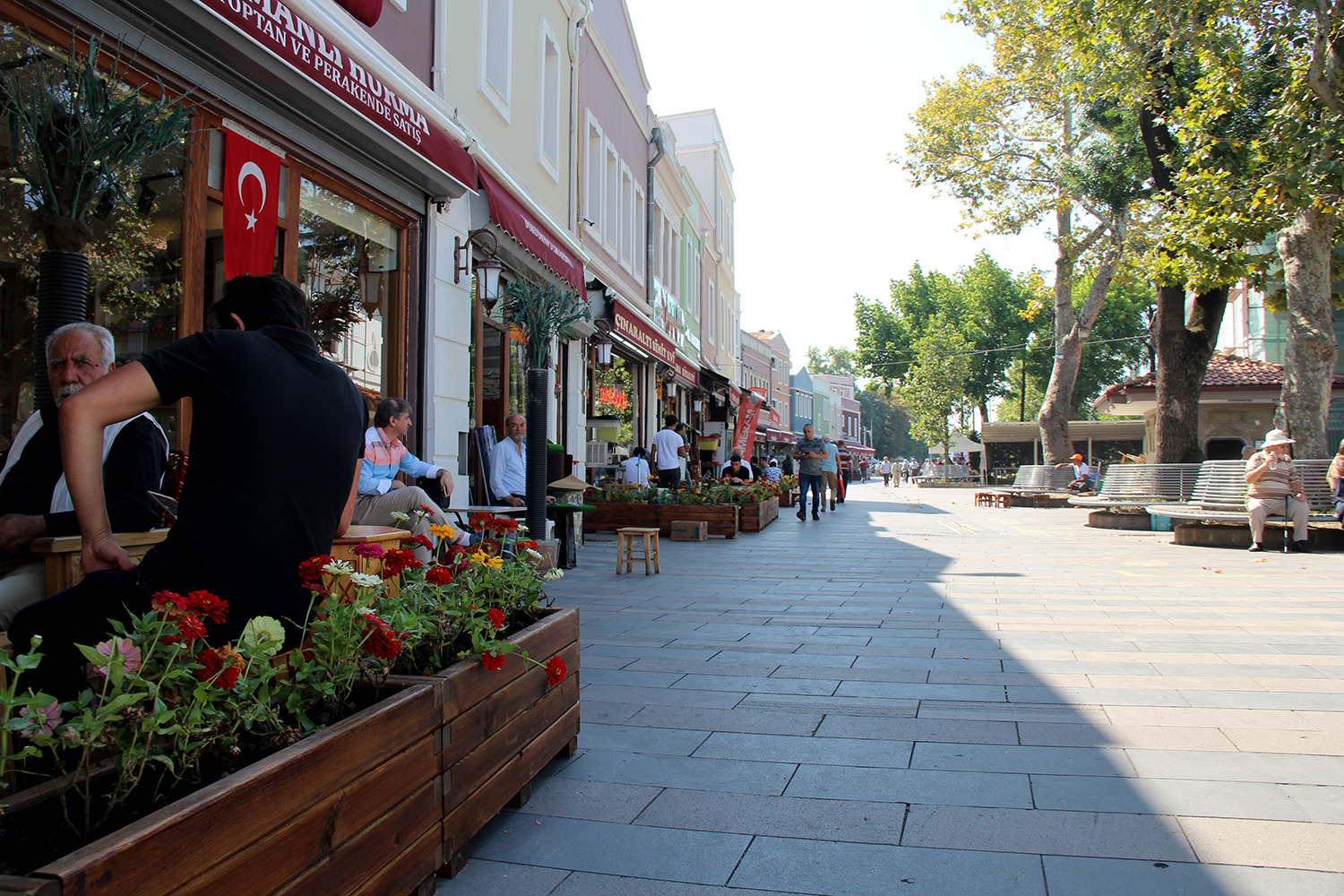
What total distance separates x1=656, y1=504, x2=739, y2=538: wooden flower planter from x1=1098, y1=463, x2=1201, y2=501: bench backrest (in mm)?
6986

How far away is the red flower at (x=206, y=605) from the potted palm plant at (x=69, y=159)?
1937 millimetres

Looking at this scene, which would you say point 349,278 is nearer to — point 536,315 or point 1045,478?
point 536,315

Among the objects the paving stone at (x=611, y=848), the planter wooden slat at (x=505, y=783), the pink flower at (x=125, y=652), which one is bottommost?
the paving stone at (x=611, y=848)

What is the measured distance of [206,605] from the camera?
1.68 meters

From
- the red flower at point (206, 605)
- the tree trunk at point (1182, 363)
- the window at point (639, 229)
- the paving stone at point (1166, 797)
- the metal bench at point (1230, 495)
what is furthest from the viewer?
the window at point (639, 229)

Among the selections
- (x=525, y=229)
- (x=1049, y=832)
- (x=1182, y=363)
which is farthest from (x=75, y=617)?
(x=1182, y=363)

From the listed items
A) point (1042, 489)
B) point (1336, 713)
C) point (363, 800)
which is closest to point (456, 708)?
point (363, 800)

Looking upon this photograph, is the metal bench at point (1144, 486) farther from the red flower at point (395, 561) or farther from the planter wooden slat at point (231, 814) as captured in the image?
the planter wooden slat at point (231, 814)

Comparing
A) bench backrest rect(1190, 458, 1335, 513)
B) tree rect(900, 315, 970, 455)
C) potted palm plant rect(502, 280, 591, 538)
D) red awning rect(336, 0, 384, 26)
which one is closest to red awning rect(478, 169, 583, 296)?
potted palm plant rect(502, 280, 591, 538)

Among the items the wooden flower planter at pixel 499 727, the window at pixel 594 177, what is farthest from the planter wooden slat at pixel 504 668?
the window at pixel 594 177

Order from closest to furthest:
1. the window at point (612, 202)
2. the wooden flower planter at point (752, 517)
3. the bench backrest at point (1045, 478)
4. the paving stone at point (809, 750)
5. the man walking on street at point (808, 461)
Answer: the paving stone at point (809, 750), the wooden flower planter at point (752, 517), the window at point (612, 202), the man walking on street at point (808, 461), the bench backrest at point (1045, 478)

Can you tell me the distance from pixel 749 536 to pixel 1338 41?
9.37m

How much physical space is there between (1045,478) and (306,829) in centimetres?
2410

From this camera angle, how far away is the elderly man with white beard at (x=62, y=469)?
2801mm
